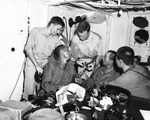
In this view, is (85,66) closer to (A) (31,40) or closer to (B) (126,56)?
(A) (31,40)

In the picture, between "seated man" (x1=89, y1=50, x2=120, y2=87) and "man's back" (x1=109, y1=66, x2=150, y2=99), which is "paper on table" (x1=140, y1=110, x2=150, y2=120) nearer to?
"man's back" (x1=109, y1=66, x2=150, y2=99)

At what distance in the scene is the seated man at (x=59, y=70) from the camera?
2.44 m

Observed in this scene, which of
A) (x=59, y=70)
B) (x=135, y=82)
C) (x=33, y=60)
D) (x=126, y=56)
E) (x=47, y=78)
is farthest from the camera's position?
(x=33, y=60)

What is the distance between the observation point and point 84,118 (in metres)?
1.30

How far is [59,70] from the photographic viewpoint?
2.57 m

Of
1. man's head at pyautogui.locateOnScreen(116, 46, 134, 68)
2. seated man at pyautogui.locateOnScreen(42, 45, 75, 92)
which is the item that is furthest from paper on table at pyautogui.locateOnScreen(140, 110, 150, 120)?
seated man at pyautogui.locateOnScreen(42, 45, 75, 92)

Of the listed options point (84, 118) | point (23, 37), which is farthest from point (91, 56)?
point (84, 118)

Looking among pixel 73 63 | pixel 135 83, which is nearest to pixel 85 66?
pixel 73 63

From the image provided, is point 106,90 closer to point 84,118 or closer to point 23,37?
point 84,118

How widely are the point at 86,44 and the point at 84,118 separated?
219 cm

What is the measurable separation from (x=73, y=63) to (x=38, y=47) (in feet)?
2.00

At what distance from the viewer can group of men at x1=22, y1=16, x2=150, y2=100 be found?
77.5 inches

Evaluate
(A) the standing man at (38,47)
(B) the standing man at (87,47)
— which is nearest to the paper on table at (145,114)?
(A) the standing man at (38,47)

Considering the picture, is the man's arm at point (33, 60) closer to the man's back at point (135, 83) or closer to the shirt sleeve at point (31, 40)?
the shirt sleeve at point (31, 40)
